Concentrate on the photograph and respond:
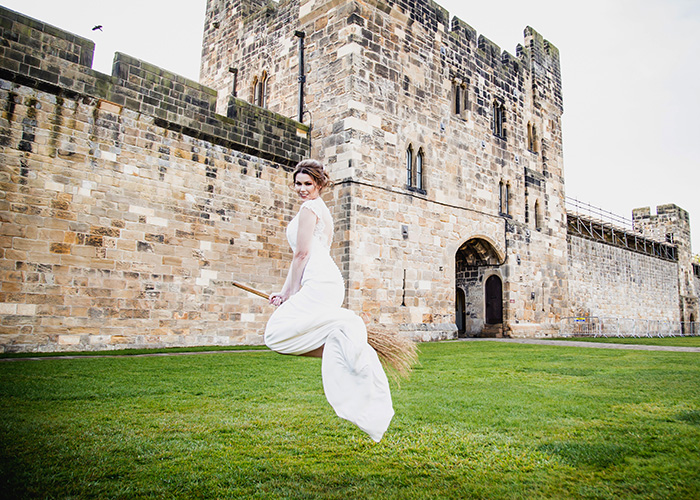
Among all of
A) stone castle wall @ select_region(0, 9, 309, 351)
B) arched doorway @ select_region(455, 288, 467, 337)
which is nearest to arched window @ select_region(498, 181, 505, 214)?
arched doorway @ select_region(455, 288, 467, 337)

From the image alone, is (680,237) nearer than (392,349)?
No

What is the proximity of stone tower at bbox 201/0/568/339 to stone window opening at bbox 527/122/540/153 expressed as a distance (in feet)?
0.12

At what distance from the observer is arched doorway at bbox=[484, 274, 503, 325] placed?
57.0 ft

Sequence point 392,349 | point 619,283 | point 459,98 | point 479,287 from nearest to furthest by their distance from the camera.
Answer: point 392,349 < point 459,98 < point 479,287 < point 619,283

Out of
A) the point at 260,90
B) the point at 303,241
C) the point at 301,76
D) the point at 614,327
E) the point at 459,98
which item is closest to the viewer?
the point at 303,241

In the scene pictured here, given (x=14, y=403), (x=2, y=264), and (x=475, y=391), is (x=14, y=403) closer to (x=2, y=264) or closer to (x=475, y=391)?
(x=475, y=391)

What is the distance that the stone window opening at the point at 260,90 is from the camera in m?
15.9

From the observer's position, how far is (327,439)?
3828mm

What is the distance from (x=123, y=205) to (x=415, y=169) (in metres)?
7.73

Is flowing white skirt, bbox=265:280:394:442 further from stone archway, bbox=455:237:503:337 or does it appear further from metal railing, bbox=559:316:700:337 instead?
metal railing, bbox=559:316:700:337

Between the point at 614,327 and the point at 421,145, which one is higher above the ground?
the point at 421,145

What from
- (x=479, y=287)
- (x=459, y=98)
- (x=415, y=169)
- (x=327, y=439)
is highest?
(x=459, y=98)

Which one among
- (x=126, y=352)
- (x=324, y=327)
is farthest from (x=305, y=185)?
(x=126, y=352)

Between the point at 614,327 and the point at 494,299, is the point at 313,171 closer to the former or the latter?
the point at 494,299
